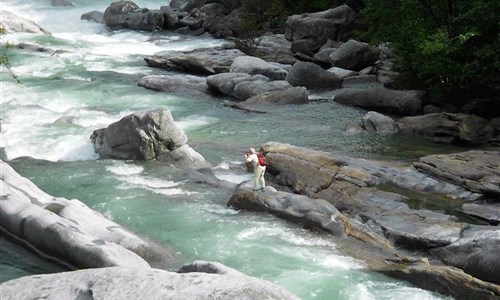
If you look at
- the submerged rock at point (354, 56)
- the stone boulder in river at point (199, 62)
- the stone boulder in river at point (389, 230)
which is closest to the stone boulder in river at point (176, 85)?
the stone boulder in river at point (199, 62)

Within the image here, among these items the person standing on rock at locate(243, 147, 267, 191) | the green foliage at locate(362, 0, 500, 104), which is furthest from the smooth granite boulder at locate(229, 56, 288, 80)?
the person standing on rock at locate(243, 147, 267, 191)

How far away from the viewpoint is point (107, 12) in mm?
53688

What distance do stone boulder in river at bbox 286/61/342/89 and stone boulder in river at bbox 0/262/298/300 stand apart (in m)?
23.1

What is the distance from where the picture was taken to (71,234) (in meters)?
12.1

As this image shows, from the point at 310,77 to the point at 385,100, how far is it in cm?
552

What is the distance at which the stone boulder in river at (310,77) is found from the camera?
31359 mm

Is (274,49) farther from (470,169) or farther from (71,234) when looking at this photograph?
(71,234)

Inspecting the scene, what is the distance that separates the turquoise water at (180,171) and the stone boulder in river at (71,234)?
0.40m

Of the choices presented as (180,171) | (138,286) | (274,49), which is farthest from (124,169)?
(274,49)

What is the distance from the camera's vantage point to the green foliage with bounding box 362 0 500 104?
78.3ft

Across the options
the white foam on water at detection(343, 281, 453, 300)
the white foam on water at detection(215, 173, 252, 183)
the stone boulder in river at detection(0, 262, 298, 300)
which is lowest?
the white foam on water at detection(215, 173, 252, 183)

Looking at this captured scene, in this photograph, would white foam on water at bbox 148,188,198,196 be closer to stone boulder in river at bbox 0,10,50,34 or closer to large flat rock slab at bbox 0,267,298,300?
large flat rock slab at bbox 0,267,298,300

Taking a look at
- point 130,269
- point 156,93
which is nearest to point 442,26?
point 156,93

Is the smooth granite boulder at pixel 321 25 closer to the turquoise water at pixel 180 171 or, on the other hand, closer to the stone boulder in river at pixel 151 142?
the turquoise water at pixel 180 171
